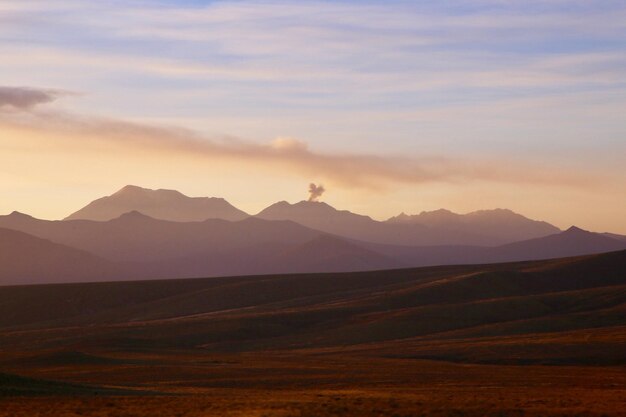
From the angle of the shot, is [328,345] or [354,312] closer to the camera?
[328,345]

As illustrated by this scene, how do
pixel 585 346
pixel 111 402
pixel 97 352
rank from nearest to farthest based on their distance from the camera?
pixel 111 402 → pixel 585 346 → pixel 97 352

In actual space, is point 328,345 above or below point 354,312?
below

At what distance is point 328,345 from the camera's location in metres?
115

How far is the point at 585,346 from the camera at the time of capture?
305 ft

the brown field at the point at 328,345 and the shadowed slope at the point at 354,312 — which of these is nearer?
the brown field at the point at 328,345

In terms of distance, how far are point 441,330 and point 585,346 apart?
2967cm

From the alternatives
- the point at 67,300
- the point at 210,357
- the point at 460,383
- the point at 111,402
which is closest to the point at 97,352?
the point at 210,357

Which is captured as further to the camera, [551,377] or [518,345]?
[518,345]

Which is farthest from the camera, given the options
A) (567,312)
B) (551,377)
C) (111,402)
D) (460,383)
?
(567,312)

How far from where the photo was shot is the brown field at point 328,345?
4722 centimetres

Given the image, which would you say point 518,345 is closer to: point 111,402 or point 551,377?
point 551,377

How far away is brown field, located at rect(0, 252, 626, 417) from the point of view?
155ft

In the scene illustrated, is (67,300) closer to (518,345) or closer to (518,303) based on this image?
(518,303)

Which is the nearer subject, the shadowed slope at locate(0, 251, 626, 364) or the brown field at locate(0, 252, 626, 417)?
the brown field at locate(0, 252, 626, 417)
